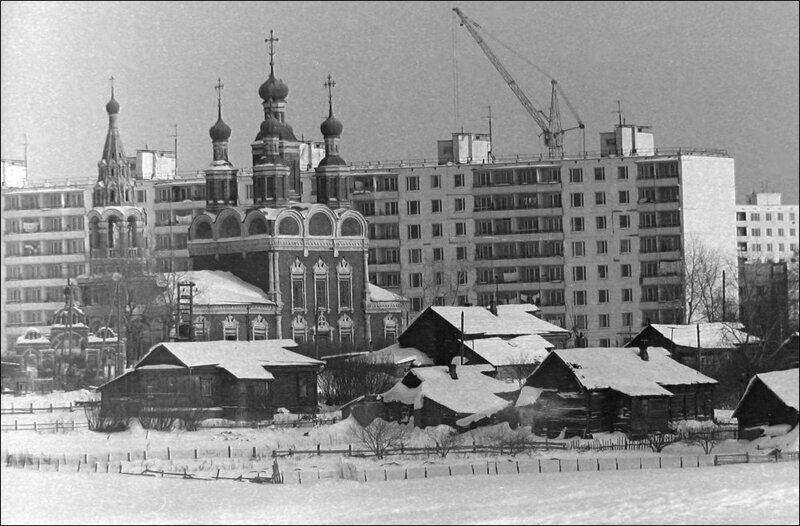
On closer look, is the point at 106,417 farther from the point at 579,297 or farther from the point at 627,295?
the point at 627,295

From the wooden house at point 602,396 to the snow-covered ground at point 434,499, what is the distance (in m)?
7.73

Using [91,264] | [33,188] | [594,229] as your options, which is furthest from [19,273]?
[594,229]

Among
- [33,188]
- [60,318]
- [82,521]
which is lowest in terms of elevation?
[82,521]

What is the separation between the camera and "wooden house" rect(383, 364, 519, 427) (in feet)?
192

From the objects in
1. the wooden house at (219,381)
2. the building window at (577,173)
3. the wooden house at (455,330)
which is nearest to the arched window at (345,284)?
the wooden house at (455,330)

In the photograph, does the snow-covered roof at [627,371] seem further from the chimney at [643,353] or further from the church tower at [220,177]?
the church tower at [220,177]

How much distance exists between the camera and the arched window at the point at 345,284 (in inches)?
3499

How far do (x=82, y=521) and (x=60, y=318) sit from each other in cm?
3919

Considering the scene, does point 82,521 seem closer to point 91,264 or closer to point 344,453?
point 344,453

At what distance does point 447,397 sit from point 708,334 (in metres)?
15.9

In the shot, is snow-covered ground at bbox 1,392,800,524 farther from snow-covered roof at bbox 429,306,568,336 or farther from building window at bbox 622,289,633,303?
building window at bbox 622,289,633,303

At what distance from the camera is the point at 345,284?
8950cm

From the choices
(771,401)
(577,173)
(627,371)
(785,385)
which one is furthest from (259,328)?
(785,385)

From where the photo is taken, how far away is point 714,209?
10031 centimetres
